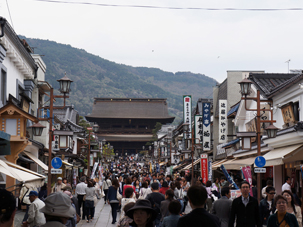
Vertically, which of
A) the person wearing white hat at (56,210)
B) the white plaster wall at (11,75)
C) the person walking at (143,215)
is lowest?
the person walking at (143,215)

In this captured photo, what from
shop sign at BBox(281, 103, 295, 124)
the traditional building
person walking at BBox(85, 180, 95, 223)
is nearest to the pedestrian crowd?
person walking at BBox(85, 180, 95, 223)

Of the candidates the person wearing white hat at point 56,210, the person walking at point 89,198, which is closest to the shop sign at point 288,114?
the person walking at point 89,198

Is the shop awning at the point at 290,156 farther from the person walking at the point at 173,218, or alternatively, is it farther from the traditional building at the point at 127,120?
the traditional building at the point at 127,120

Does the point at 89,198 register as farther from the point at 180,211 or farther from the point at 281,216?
the point at 281,216

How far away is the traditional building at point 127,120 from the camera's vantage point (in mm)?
76812

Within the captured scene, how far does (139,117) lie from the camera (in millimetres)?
79750

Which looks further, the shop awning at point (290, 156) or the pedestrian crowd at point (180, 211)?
the shop awning at point (290, 156)

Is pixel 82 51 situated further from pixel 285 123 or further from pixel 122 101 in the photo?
pixel 285 123

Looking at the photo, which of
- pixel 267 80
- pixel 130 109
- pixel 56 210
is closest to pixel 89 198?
pixel 56 210

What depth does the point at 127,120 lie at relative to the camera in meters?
80.5

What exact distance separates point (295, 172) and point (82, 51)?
622 feet

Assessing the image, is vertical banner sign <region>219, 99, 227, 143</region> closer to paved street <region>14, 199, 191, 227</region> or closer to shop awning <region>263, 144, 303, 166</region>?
shop awning <region>263, 144, 303, 166</region>

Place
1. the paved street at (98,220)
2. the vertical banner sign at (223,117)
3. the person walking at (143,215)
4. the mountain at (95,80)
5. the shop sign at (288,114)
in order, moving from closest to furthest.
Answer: the person walking at (143,215), the paved street at (98,220), the shop sign at (288,114), the vertical banner sign at (223,117), the mountain at (95,80)

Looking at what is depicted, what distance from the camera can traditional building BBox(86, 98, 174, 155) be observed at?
76812 mm
